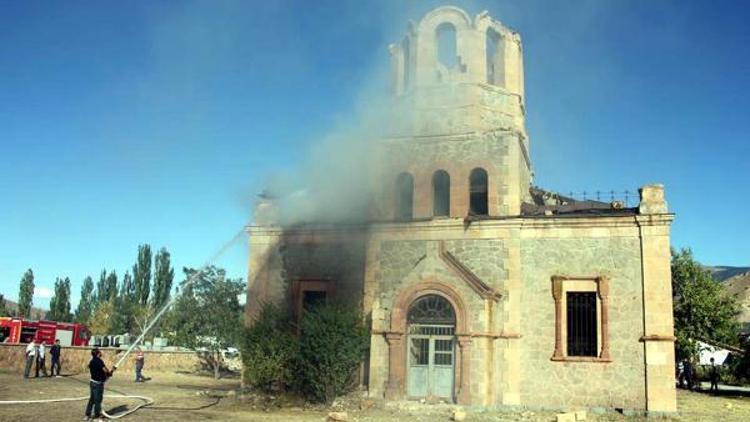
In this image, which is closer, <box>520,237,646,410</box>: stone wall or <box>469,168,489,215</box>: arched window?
<box>520,237,646,410</box>: stone wall

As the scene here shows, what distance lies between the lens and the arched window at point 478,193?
73.9 ft

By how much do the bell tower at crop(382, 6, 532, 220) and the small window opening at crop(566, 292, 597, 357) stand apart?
3.51 m

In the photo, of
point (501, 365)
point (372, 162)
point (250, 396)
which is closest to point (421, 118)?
point (372, 162)

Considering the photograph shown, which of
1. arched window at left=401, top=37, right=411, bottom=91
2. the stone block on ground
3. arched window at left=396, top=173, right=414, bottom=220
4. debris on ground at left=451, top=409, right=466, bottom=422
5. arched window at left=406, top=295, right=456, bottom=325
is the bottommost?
debris on ground at left=451, top=409, right=466, bottom=422

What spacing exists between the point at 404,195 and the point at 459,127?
326cm

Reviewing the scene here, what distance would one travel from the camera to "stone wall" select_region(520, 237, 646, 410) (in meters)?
18.8

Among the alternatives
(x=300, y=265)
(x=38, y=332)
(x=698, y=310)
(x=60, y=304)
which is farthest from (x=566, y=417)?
(x=60, y=304)

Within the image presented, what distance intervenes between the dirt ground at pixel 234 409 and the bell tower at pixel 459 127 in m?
6.68

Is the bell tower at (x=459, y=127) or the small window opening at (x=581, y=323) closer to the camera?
the small window opening at (x=581, y=323)

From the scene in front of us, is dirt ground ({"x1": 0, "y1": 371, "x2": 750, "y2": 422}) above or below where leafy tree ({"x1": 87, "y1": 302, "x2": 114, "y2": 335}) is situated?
below

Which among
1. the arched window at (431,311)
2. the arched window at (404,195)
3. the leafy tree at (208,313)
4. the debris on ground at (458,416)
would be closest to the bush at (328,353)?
the arched window at (431,311)

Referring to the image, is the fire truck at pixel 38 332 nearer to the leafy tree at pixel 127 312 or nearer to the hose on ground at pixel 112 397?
the leafy tree at pixel 127 312

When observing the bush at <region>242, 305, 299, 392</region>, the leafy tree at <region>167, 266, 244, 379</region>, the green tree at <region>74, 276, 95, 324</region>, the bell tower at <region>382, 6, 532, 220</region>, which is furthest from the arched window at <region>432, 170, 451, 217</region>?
the green tree at <region>74, 276, 95, 324</region>

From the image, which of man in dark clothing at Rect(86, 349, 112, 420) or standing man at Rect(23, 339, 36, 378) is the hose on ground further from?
standing man at Rect(23, 339, 36, 378)
